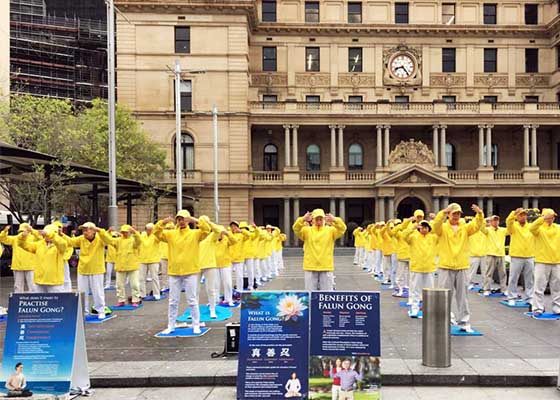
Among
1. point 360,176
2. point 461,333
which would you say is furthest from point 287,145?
point 461,333

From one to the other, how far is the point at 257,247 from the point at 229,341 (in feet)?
31.4

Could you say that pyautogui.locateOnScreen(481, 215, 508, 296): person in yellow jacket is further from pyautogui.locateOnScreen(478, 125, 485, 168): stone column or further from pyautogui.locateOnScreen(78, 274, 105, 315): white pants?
pyautogui.locateOnScreen(478, 125, 485, 168): stone column

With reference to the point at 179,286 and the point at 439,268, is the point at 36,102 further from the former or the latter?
the point at 439,268

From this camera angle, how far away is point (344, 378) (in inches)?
245

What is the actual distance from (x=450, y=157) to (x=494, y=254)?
3249 centimetres

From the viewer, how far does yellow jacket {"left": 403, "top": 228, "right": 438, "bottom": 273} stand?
1159cm

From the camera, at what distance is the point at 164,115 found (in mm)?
42125

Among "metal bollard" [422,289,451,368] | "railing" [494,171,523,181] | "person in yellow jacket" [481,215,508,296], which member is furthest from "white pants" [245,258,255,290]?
"railing" [494,171,523,181]

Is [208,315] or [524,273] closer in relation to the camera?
[208,315]

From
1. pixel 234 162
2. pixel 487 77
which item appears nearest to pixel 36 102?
pixel 234 162

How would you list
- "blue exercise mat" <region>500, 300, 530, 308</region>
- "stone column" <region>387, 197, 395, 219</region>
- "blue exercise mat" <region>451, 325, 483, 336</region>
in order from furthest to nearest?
"stone column" <region>387, 197, 395, 219</region> → "blue exercise mat" <region>500, 300, 530, 308</region> → "blue exercise mat" <region>451, 325, 483, 336</region>

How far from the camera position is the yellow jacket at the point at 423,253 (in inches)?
456

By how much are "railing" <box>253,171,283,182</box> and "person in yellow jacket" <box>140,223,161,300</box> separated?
89.8ft

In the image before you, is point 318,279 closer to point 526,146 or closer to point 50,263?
point 50,263
